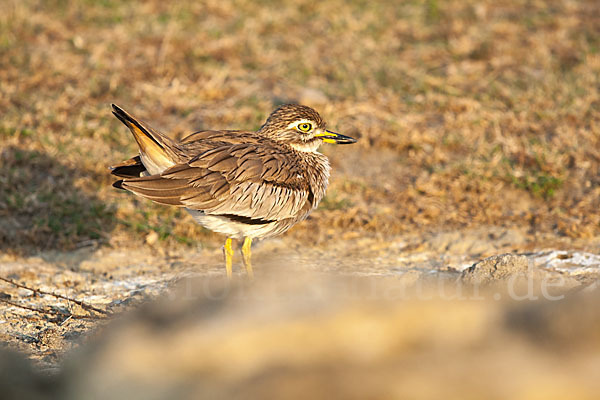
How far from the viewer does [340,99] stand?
8.03m

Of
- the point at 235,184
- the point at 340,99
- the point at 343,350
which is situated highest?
the point at 340,99

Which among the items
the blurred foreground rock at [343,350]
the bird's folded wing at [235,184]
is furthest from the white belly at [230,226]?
the blurred foreground rock at [343,350]

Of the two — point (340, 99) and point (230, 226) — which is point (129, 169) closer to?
point (230, 226)

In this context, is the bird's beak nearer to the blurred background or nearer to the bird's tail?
the blurred background

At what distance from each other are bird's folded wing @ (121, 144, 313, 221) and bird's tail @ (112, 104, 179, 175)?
87 millimetres

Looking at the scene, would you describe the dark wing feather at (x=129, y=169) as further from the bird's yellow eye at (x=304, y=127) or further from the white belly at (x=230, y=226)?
the bird's yellow eye at (x=304, y=127)

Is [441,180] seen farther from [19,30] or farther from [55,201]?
[19,30]

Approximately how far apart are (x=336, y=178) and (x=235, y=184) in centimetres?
212

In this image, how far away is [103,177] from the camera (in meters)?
6.45

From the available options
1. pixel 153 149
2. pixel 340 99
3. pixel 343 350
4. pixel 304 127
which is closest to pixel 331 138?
pixel 304 127

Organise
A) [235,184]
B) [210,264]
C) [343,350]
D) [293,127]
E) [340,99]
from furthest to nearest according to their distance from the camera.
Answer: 1. [340,99]
2. [210,264]
3. [293,127]
4. [235,184]
5. [343,350]

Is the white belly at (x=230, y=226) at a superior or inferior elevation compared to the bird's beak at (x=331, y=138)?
inferior

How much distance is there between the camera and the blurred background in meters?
1.76

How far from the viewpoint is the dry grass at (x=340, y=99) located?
6086 mm
